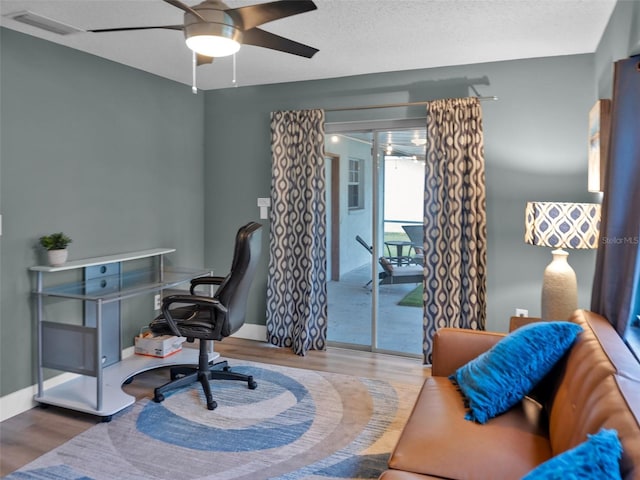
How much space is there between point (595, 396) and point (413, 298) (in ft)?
9.36

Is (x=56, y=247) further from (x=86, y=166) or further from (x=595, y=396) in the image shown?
(x=595, y=396)

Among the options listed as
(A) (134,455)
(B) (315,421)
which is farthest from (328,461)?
(A) (134,455)

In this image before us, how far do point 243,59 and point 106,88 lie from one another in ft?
3.50

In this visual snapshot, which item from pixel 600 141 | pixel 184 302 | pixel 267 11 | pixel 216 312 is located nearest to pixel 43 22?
pixel 267 11

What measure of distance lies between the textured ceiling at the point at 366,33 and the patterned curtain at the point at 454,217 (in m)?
0.49

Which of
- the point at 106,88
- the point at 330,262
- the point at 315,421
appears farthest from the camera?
the point at 330,262

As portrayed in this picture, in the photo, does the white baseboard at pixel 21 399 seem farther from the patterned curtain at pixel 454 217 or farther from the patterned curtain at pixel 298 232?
the patterned curtain at pixel 454 217

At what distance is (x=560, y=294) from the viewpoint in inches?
119

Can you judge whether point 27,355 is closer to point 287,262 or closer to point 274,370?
point 274,370

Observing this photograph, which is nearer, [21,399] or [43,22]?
[43,22]

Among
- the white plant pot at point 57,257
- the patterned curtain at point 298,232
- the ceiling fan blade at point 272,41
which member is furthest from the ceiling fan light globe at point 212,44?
the patterned curtain at point 298,232

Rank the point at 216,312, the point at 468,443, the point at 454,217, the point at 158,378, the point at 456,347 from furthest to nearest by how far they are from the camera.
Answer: the point at 454,217 → the point at 158,378 → the point at 216,312 → the point at 456,347 → the point at 468,443

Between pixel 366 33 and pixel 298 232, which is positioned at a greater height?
pixel 366 33

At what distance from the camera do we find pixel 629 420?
47.9 inches
